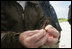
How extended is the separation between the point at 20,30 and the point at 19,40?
4cm

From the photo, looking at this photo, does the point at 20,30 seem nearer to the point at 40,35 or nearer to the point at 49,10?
the point at 40,35

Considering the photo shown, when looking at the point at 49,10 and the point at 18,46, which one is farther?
the point at 49,10

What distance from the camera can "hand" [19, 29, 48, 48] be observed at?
43 centimetres

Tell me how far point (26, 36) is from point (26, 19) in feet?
0.26

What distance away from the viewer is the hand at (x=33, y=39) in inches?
17.0

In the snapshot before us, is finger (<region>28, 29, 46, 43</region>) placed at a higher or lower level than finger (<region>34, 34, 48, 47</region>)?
higher

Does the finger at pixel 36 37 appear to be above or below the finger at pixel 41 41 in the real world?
above

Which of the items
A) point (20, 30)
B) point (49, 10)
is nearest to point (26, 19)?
point (20, 30)

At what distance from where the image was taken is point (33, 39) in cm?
43

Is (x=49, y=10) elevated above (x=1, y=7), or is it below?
below

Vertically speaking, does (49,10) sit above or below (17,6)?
below

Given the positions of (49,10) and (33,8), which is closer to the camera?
(33,8)

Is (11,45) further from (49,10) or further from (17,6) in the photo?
(49,10)

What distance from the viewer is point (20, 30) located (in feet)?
1.62
